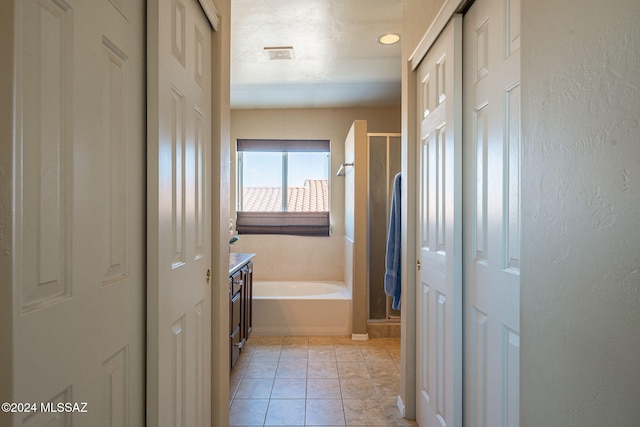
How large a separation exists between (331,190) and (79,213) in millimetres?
4047

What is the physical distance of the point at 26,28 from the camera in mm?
607

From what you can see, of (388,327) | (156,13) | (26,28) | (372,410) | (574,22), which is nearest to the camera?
(26,28)

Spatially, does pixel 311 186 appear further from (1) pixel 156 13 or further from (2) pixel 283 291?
(1) pixel 156 13

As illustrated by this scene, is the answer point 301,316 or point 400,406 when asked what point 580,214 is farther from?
point 301,316

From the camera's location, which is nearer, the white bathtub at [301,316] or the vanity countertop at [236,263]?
A: the vanity countertop at [236,263]

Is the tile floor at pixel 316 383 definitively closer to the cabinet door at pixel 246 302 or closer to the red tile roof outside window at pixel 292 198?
the cabinet door at pixel 246 302

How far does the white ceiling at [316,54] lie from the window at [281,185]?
1.83ft

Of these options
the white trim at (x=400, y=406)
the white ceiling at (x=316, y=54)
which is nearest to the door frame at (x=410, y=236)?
the white trim at (x=400, y=406)

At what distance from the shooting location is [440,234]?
5.66 ft

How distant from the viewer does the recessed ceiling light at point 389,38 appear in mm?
2859

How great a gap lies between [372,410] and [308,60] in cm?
285

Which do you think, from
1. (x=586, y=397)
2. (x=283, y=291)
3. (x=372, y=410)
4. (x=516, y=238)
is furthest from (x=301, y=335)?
(x=586, y=397)

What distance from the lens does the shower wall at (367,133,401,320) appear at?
3.69 metres

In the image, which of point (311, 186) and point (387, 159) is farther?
point (311, 186)
